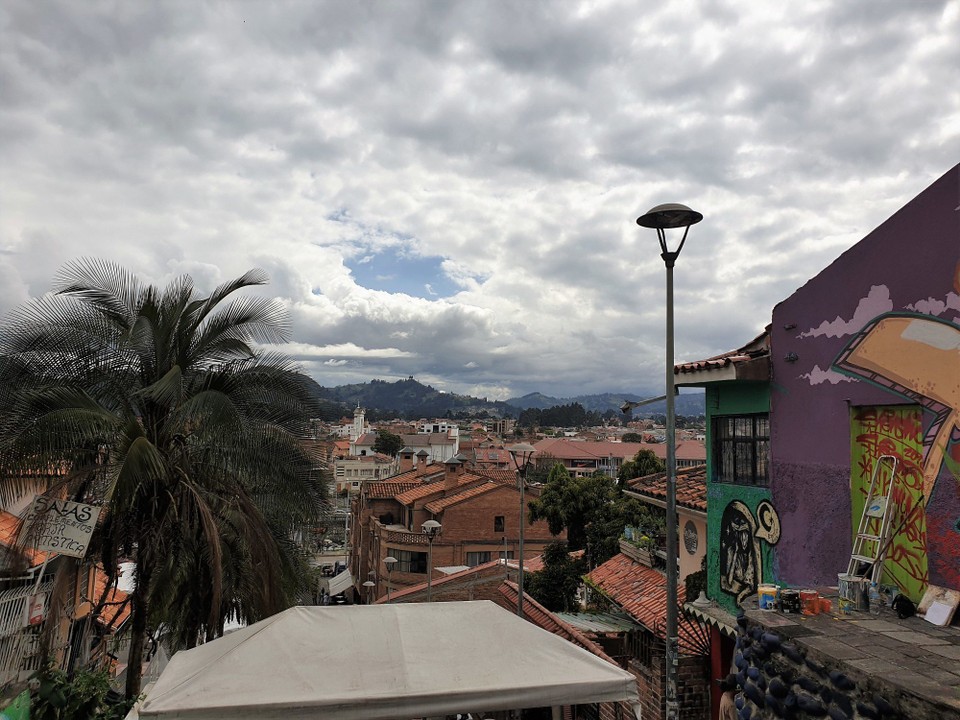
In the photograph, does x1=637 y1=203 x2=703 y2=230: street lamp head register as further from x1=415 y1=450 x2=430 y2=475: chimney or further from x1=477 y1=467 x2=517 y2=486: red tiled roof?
x1=415 y1=450 x2=430 y2=475: chimney

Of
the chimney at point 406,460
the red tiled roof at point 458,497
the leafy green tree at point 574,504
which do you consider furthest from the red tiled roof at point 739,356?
the chimney at point 406,460

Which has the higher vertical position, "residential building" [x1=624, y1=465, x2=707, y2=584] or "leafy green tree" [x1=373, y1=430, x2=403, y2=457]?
"residential building" [x1=624, y1=465, x2=707, y2=584]

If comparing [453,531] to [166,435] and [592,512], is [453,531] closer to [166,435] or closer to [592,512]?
[592,512]

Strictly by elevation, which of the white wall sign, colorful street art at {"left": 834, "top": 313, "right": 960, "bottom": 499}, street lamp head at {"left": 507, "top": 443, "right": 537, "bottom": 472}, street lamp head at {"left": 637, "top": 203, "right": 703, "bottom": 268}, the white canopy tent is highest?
street lamp head at {"left": 637, "top": 203, "right": 703, "bottom": 268}

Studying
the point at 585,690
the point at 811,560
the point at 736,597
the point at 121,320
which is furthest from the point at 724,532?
the point at 121,320

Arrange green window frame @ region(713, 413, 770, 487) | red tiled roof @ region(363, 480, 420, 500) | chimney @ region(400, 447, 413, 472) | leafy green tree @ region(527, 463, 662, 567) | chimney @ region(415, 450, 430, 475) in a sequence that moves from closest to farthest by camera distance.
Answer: green window frame @ region(713, 413, 770, 487) < leafy green tree @ region(527, 463, 662, 567) < red tiled roof @ region(363, 480, 420, 500) < chimney @ region(415, 450, 430, 475) < chimney @ region(400, 447, 413, 472)

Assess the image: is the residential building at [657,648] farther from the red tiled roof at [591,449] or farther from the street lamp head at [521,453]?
the red tiled roof at [591,449]

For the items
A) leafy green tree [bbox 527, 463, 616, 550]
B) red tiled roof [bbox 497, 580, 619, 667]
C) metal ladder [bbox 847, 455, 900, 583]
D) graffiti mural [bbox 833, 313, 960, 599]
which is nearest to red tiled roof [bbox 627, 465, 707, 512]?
red tiled roof [bbox 497, 580, 619, 667]

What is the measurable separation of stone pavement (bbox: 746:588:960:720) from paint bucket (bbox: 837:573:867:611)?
0.21m

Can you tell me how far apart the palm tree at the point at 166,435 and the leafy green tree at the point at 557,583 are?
50.3ft

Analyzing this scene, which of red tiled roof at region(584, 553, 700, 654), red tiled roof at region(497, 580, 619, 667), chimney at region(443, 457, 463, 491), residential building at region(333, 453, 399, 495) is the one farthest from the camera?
residential building at region(333, 453, 399, 495)

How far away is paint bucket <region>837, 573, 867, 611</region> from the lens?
6734 mm

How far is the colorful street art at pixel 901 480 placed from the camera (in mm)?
6969

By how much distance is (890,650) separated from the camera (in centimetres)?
520
